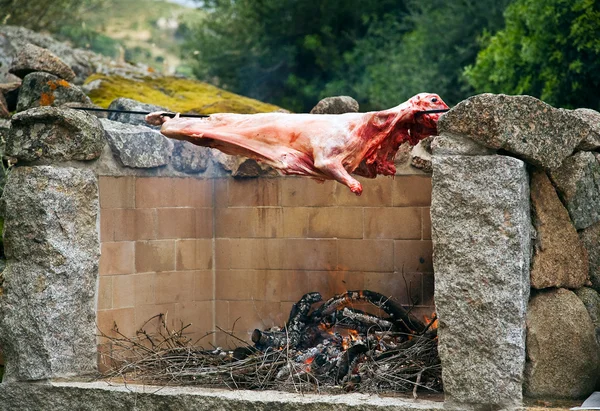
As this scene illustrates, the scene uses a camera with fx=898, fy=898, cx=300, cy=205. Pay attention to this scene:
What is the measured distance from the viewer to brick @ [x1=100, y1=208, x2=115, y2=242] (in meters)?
6.08

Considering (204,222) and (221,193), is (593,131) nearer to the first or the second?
(221,193)

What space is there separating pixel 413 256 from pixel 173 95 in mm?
3921

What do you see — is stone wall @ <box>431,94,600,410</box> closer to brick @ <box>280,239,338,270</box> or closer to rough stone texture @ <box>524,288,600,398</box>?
rough stone texture @ <box>524,288,600,398</box>

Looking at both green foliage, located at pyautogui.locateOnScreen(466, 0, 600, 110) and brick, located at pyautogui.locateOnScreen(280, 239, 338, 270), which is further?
green foliage, located at pyautogui.locateOnScreen(466, 0, 600, 110)

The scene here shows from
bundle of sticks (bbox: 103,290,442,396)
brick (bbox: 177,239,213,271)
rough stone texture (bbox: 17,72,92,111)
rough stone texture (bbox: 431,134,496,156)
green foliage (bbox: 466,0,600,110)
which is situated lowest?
bundle of sticks (bbox: 103,290,442,396)

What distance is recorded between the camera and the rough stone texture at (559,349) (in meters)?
4.91

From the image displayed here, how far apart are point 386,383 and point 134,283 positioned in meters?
2.03

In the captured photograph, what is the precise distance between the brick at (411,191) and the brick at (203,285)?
1.63 m

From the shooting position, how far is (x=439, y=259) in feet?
15.8

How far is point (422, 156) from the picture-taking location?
240 inches

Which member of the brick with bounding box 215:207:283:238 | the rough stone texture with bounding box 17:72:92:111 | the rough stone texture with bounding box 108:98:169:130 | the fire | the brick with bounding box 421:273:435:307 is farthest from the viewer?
the rough stone texture with bounding box 17:72:92:111

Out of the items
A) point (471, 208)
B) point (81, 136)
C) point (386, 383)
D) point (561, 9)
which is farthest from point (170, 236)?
point (561, 9)

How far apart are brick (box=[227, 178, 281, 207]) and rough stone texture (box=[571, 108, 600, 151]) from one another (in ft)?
7.78

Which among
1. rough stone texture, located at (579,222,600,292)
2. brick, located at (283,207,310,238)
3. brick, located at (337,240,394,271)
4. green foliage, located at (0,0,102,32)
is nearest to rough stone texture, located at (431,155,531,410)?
rough stone texture, located at (579,222,600,292)
